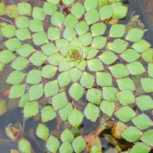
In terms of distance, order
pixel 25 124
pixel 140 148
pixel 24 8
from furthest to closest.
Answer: pixel 24 8
pixel 25 124
pixel 140 148

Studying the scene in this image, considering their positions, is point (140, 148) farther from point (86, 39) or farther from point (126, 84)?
point (86, 39)

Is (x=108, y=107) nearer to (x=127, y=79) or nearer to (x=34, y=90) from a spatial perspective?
(x=127, y=79)

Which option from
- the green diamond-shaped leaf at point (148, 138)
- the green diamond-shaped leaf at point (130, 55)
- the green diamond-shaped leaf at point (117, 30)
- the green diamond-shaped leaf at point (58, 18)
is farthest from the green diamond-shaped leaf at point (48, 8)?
the green diamond-shaped leaf at point (148, 138)

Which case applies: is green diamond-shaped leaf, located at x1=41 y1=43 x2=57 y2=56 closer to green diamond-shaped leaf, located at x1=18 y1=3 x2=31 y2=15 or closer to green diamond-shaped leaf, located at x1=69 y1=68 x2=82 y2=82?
green diamond-shaped leaf, located at x1=69 y1=68 x2=82 y2=82

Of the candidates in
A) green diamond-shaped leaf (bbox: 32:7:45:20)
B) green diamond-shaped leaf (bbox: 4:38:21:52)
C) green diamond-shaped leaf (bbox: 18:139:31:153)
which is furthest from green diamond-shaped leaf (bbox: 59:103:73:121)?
green diamond-shaped leaf (bbox: 32:7:45:20)

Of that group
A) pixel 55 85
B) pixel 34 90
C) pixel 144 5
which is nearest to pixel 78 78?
pixel 55 85

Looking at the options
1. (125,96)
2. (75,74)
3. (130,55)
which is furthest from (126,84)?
(75,74)

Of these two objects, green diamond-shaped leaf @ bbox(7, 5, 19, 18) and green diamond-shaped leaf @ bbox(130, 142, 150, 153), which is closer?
green diamond-shaped leaf @ bbox(130, 142, 150, 153)
